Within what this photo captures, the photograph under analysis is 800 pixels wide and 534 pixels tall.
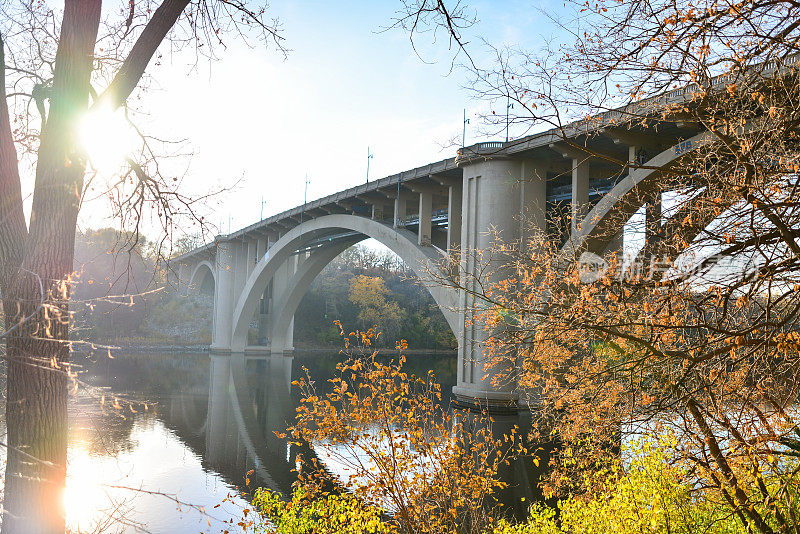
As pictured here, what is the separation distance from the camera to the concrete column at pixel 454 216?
714 inches

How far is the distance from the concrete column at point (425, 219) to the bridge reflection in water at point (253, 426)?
4642mm

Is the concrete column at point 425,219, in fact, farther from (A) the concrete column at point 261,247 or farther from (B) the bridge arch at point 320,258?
(A) the concrete column at point 261,247

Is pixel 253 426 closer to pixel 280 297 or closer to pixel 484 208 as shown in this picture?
pixel 484 208

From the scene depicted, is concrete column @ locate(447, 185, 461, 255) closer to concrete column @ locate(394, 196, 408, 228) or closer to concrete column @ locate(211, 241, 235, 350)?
concrete column @ locate(394, 196, 408, 228)

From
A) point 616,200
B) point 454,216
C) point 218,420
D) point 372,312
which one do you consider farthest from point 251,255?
point 616,200

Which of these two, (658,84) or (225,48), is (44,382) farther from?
(658,84)

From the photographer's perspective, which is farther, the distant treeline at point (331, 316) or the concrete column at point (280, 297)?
the distant treeline at point (331, 316)

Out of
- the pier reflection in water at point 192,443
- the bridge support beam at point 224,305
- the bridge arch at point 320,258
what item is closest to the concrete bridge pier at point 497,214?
the bridge arch at point 320,258

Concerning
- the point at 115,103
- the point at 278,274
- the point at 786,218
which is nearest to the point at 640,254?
the point at 786,218

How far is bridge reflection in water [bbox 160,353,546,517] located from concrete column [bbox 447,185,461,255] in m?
4.41

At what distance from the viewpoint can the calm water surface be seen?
25.2 feet

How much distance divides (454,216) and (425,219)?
1529 mm

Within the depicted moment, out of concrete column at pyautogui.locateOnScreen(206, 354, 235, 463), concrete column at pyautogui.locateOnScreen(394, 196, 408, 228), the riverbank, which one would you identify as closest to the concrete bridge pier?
concrete column at pyautogui.locateOnScreen(394, 196, 408, 228)

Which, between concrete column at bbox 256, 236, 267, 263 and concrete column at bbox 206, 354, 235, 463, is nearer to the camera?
concrete column at bbox 206, 354, 235, 463
